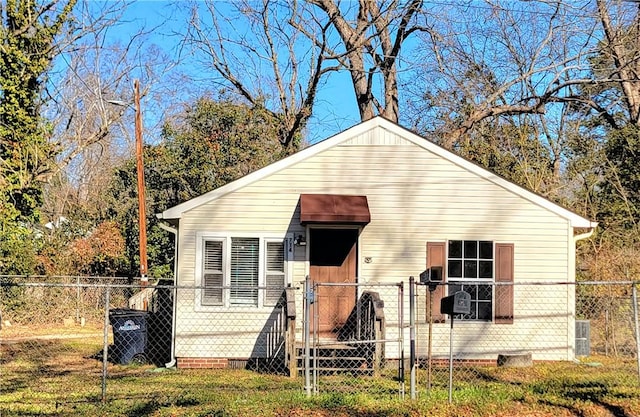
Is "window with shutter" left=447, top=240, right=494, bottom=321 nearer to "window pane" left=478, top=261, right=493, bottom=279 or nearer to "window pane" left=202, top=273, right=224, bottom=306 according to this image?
"window pane" left=478, top=261, right=493, bottom=279

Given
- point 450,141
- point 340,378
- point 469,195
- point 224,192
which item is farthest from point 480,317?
point 450,141

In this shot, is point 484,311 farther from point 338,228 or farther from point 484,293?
point 338,228

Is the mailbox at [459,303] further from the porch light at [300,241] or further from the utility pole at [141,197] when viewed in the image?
the utility pole at [141,197]

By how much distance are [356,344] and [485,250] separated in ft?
10.2

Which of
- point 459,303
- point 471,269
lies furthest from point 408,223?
point 459,303

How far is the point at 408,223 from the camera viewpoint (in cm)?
1199

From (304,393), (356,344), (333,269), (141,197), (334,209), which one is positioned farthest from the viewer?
(141,197)

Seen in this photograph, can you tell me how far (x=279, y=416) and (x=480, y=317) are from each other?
19.8ft

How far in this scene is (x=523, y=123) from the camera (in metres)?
22.9

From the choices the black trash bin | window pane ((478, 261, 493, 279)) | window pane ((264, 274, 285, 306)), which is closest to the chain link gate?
window pane ((264, 274, 285, 306))

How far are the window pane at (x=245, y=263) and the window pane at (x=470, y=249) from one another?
396 centimetres

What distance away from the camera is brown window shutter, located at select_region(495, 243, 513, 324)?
11.9 metres

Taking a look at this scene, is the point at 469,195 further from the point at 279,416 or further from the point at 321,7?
the point at 321,7

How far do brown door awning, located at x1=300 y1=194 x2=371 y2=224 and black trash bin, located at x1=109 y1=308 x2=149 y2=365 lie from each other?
3761 mm
